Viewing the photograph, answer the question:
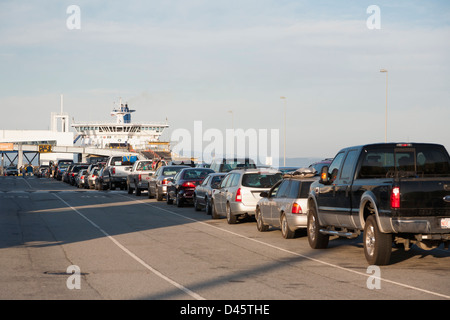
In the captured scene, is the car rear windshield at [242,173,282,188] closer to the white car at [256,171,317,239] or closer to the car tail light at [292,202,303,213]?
the white car at [256,171,317,239]

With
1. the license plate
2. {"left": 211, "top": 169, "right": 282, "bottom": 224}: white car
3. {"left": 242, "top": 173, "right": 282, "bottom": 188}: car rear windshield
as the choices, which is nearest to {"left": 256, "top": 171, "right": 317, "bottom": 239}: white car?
{"left": 211, "top": 169, "right": 282, "bottom": 224}: white car

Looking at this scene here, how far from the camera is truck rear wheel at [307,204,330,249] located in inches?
597

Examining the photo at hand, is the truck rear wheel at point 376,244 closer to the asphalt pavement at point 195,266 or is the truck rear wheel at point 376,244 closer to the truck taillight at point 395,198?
the asphalt pavement at point 195,266

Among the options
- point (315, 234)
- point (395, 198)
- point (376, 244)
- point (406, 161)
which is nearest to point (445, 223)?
point (395, 198)

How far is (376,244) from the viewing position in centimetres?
1243

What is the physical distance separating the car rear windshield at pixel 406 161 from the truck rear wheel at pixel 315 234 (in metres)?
2.11

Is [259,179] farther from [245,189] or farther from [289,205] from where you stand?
[289,205]

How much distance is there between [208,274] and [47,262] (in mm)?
3326

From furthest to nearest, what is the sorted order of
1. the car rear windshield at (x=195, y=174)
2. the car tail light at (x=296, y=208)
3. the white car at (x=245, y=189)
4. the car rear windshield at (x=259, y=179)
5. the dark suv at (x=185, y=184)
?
the car rear windshield at (x=195, y=174) → the dark suv at (x=185, y=184) → the car rear windshield at (x=259, y=179) → the white car at (x=245, y=189) → the car tail light at (x=296, y=208)

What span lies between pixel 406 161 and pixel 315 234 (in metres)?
2.68

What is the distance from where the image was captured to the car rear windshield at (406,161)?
1359 centimetres

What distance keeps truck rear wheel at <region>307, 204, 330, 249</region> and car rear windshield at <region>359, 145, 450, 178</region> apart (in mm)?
2114


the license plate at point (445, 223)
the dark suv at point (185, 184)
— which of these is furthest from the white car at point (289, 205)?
the dark suv at point (185, 184)
